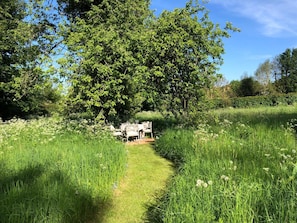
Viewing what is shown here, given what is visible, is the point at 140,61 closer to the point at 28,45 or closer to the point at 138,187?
the point at 138,187

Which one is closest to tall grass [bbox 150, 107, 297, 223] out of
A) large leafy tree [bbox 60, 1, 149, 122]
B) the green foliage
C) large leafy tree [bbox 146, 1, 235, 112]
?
large leafy tree [bbox 146, 1, 235, 112]

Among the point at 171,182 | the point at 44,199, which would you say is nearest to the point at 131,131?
the point at 171,182

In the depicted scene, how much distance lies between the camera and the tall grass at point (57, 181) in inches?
132

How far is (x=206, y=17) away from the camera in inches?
433

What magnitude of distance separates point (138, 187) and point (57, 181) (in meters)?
1.87

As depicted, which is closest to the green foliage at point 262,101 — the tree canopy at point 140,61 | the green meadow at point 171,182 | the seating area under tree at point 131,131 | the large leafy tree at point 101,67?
the tree canopy at point 140,61

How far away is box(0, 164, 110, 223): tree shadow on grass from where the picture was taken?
3.23 metres

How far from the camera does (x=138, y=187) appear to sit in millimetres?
5492

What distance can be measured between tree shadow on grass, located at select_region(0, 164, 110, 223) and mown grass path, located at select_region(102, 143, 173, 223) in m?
0.26

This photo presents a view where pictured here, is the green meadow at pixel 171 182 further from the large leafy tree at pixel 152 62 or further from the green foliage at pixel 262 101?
the green foliage at pixel 262 101

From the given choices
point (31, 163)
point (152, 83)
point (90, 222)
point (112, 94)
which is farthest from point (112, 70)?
point (90, 222)

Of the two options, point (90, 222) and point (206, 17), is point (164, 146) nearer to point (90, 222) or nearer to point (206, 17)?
point (90, 222)

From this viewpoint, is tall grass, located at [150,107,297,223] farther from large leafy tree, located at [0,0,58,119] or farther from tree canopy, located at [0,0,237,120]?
large leafy tree, located at [0,0,58,119]

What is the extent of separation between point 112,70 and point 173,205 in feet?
30.5
